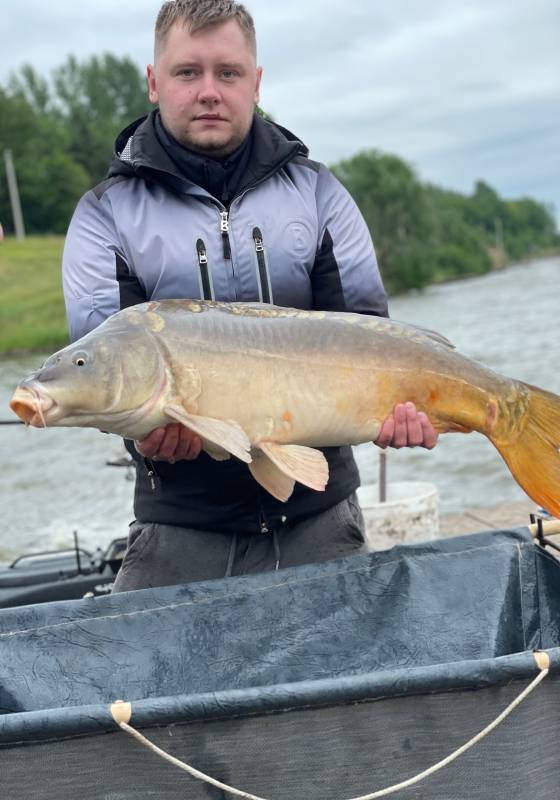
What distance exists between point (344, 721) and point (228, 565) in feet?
3.28

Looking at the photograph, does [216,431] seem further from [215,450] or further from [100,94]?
[100,94]

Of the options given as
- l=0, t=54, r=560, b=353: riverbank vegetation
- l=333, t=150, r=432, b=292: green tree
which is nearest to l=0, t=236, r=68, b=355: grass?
l=0, t=54, r=560, b=353: riverbank vegetation

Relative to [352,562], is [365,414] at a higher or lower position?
higher

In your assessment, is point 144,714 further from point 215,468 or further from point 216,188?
point 216,188

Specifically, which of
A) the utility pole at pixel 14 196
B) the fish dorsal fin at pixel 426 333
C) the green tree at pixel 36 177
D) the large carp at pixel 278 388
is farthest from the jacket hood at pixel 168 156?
the green tree at pixel 36 177

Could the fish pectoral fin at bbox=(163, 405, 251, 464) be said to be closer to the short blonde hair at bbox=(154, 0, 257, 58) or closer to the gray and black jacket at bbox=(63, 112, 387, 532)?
the gray and black jacket at bbox=(63, 112, 387, 532)

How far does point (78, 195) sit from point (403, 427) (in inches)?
2951

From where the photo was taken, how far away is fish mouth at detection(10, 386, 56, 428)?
7.98 feet

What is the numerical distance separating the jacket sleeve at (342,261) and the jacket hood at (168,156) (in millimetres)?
185

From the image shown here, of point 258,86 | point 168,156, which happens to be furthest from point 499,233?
point 168,156

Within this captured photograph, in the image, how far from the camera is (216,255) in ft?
9.82

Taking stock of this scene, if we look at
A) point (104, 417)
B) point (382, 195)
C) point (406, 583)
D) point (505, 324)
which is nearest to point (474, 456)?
point (406, 583)

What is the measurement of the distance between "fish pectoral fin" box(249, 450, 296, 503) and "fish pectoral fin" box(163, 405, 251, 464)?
0.16m

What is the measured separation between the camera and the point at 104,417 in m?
2.58
